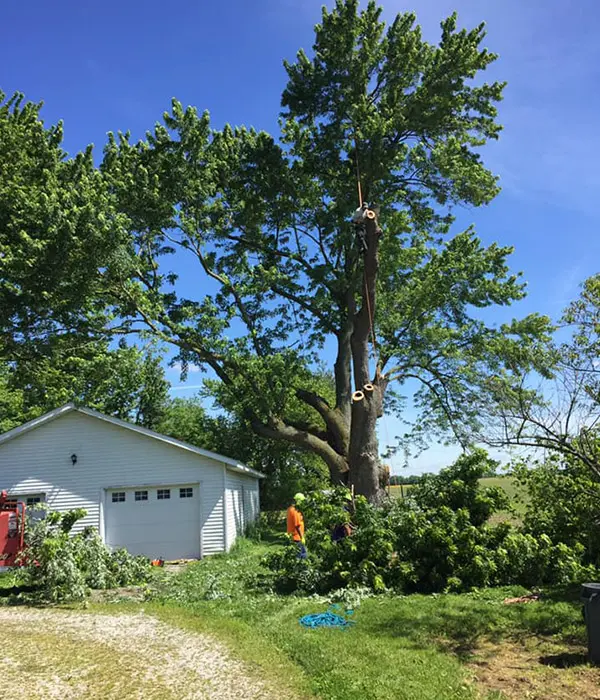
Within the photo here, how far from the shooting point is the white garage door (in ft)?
50.7

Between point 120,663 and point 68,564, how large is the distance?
4.16 metres

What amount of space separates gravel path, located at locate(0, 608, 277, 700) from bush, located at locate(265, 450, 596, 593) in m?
3.16

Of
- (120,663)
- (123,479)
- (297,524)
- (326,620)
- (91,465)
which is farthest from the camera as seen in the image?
(91,465)

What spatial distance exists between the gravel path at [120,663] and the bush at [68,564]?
5.05 ft

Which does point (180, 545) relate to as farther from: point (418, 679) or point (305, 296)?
point (418, 679)

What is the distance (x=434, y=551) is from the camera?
9.07 meters

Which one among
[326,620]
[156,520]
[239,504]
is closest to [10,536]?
[156,520]

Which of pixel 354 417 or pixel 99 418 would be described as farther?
pixel 99 418

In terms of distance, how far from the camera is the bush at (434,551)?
8.97 meters

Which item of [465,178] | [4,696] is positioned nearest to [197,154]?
[465,178]

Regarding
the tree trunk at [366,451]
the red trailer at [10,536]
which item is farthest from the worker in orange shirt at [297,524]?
the red trailer at [10,536]

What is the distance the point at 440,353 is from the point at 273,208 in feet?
24.6

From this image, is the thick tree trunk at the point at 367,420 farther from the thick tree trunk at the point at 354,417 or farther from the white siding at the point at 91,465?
the white siding at the point at 91,465

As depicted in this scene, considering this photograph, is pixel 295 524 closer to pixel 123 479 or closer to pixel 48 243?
pixel 123 479
